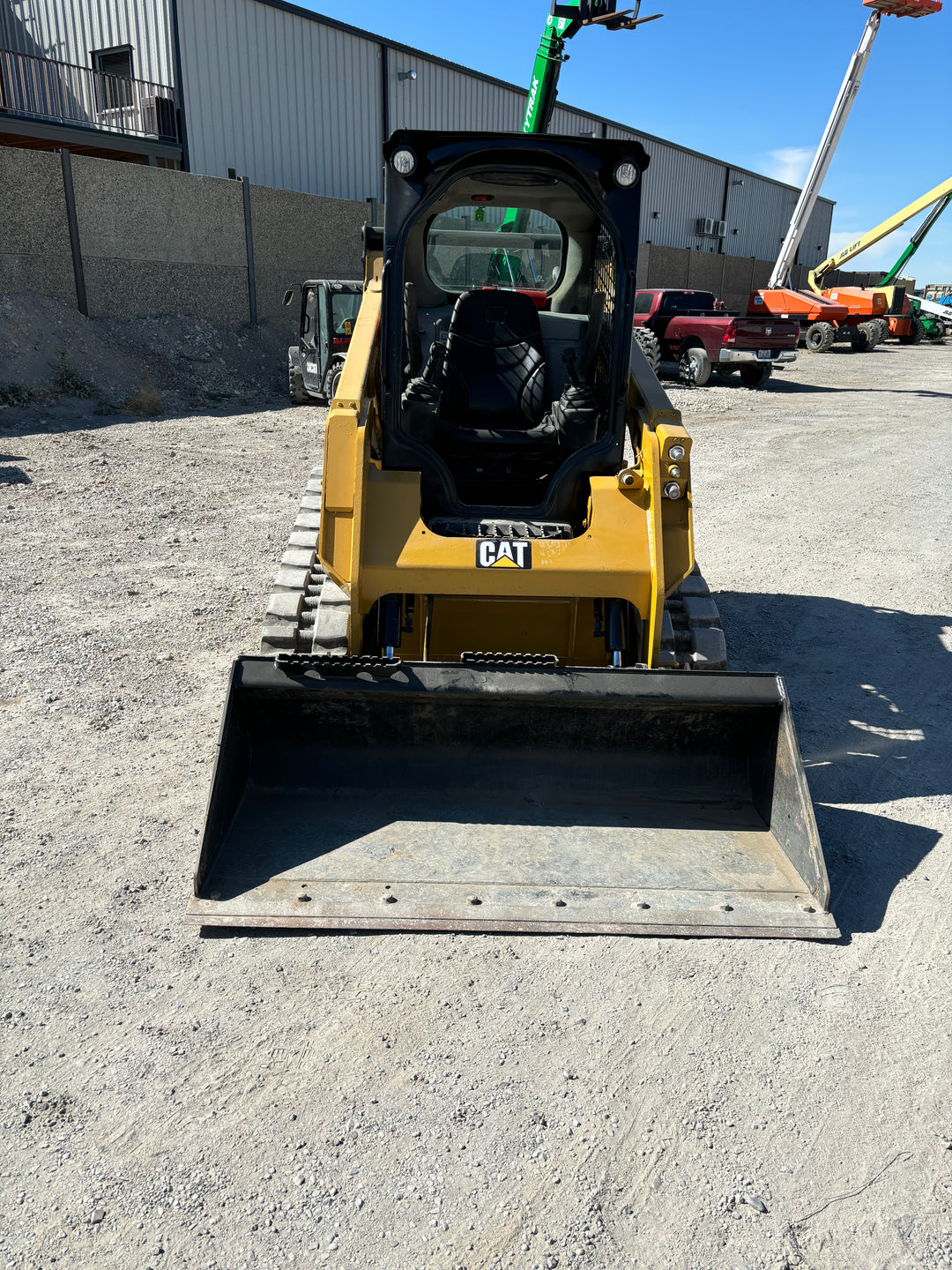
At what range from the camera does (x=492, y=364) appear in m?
4.95

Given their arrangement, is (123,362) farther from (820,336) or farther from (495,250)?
(820,336)

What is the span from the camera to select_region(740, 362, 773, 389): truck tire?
63.6 ft

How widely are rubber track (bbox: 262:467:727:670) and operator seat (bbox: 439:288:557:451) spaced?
111 cm

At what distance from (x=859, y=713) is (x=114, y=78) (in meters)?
20.4

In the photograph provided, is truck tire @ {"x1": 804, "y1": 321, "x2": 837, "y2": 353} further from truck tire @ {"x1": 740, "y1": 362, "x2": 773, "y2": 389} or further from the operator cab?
the operator cab

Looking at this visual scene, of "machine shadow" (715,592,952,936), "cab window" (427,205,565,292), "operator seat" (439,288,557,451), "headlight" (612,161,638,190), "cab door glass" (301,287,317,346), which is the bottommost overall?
"machine shadow" (715,592,952,936)

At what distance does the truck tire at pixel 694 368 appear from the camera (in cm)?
1905

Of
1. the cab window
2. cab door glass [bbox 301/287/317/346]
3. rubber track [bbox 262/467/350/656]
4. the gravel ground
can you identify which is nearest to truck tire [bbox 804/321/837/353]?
cab door glass [bbox 301/287/317/346]

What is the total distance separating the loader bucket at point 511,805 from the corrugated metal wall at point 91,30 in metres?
20.9

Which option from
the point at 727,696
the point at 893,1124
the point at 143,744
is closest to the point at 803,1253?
the point at 893,1124

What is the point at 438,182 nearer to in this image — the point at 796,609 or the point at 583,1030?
the point at 583,1030

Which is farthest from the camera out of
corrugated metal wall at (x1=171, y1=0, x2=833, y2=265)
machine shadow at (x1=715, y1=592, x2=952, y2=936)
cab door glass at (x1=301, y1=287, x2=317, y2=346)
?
corrugated metal wall at (x1=171, y1=0, x2=833, y2=265)

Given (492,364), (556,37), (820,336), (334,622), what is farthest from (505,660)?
(820,336)

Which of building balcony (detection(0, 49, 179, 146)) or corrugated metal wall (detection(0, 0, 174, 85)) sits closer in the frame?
building balcony (detection(0, 49, 179, 146))
